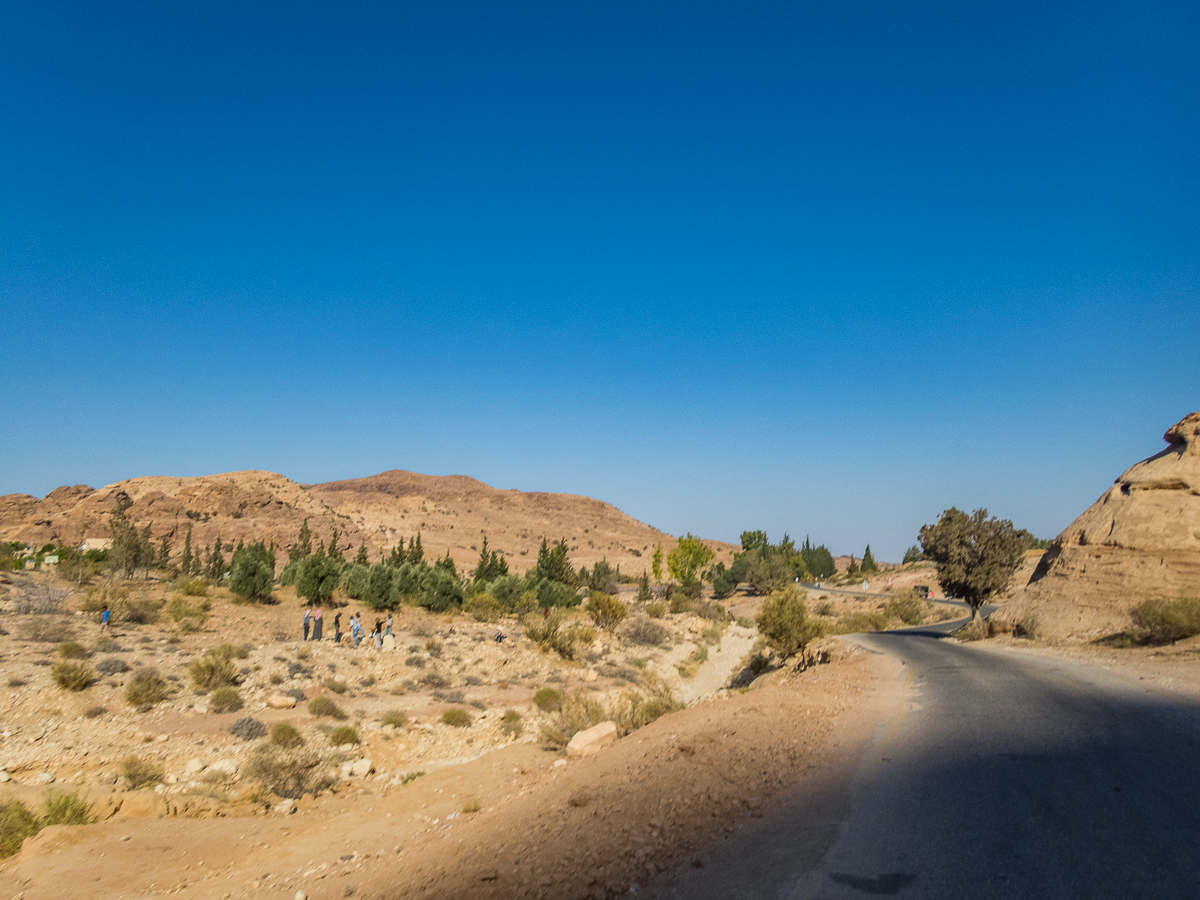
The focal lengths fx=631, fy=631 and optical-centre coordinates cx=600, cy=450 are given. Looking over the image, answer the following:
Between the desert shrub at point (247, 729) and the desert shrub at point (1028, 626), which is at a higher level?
the desert shrub at point (1028, 626)

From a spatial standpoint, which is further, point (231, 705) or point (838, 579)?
A: point (838, 579)

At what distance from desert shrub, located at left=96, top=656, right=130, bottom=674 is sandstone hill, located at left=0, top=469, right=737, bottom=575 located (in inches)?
2257

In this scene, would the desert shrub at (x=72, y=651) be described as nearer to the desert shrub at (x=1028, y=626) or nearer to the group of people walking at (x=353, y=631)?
the group of people walking at (x=353, y=631)

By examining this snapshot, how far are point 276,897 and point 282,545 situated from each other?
284 feet

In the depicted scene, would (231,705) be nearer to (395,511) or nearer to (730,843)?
(730,843)

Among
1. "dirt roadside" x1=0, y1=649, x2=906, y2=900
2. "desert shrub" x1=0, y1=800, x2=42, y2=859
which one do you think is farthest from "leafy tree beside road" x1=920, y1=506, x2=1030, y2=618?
"desert shrub" x1=0, y1=800, x2=42, y2=859

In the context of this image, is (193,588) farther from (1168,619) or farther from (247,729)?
(1168,619)

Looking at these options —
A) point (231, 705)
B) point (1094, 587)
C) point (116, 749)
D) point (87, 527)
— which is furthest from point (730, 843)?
point (87, 527)

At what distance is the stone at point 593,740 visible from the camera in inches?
491

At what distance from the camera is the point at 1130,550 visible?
61.9ft

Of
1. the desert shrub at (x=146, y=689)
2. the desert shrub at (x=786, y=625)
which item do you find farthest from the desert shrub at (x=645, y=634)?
the desert shrub at (x=146, y=689)

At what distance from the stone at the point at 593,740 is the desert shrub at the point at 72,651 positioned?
54.0 ft

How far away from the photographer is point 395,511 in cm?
13100

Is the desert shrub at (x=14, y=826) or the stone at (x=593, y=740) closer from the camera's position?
the desert shrub at (x=14, y=826)
